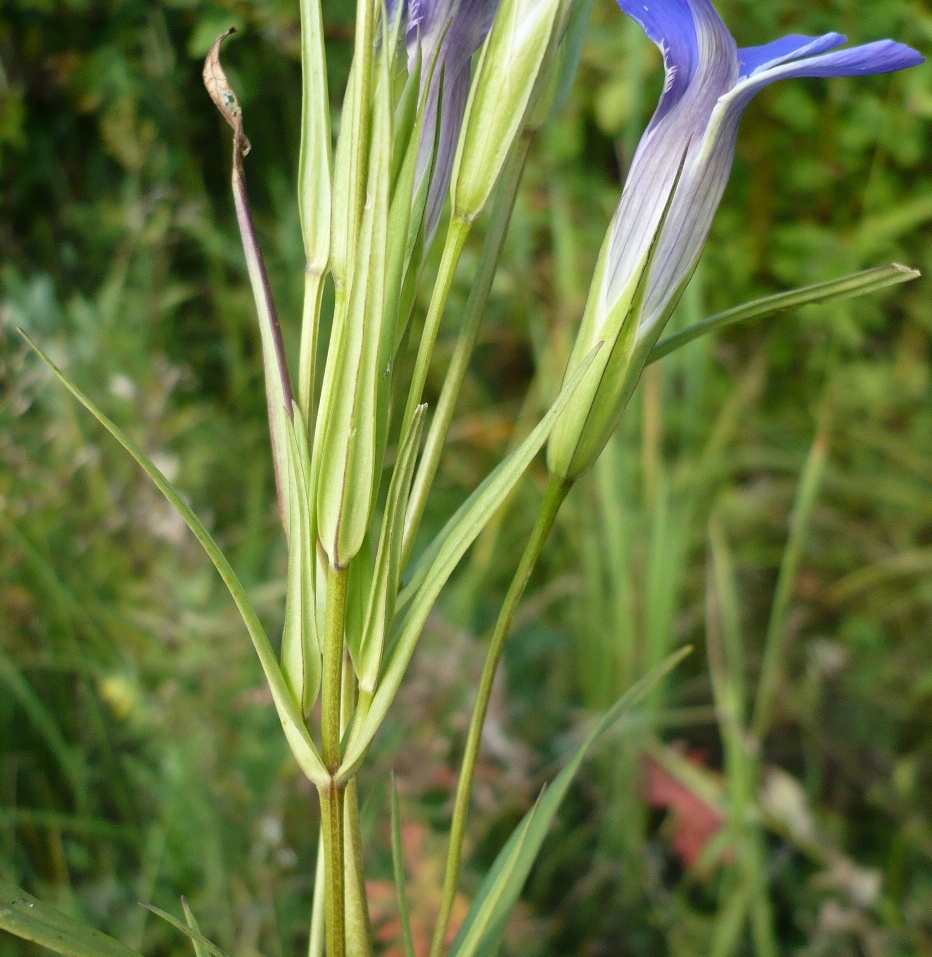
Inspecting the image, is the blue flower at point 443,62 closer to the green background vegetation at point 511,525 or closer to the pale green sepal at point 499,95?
the pale green sepal at point 499,95

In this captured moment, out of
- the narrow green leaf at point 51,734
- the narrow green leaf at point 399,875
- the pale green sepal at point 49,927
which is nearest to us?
the pale green sepal at point 49,927

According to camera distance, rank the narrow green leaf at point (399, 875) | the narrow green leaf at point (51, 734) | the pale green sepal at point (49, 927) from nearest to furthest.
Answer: the pale green sepal at point (49, 927) < the narrow green leaf at point (399, 875) < the narrow green leaf at point (51, 734)

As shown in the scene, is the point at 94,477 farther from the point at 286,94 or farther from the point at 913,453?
the point at 913,453

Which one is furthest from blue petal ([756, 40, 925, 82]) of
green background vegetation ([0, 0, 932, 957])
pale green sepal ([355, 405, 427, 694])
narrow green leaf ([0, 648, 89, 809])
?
narrow green leaf ([0, 648, 89, 809])

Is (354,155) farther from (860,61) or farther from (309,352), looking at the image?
(860,61)

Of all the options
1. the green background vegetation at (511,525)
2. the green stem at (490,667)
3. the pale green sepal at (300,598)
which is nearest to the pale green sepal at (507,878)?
the green stem at (490,667)

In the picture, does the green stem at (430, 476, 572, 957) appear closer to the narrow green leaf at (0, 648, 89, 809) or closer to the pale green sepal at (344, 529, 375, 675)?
the pale green sepal at (344, 529, 375, 675)
